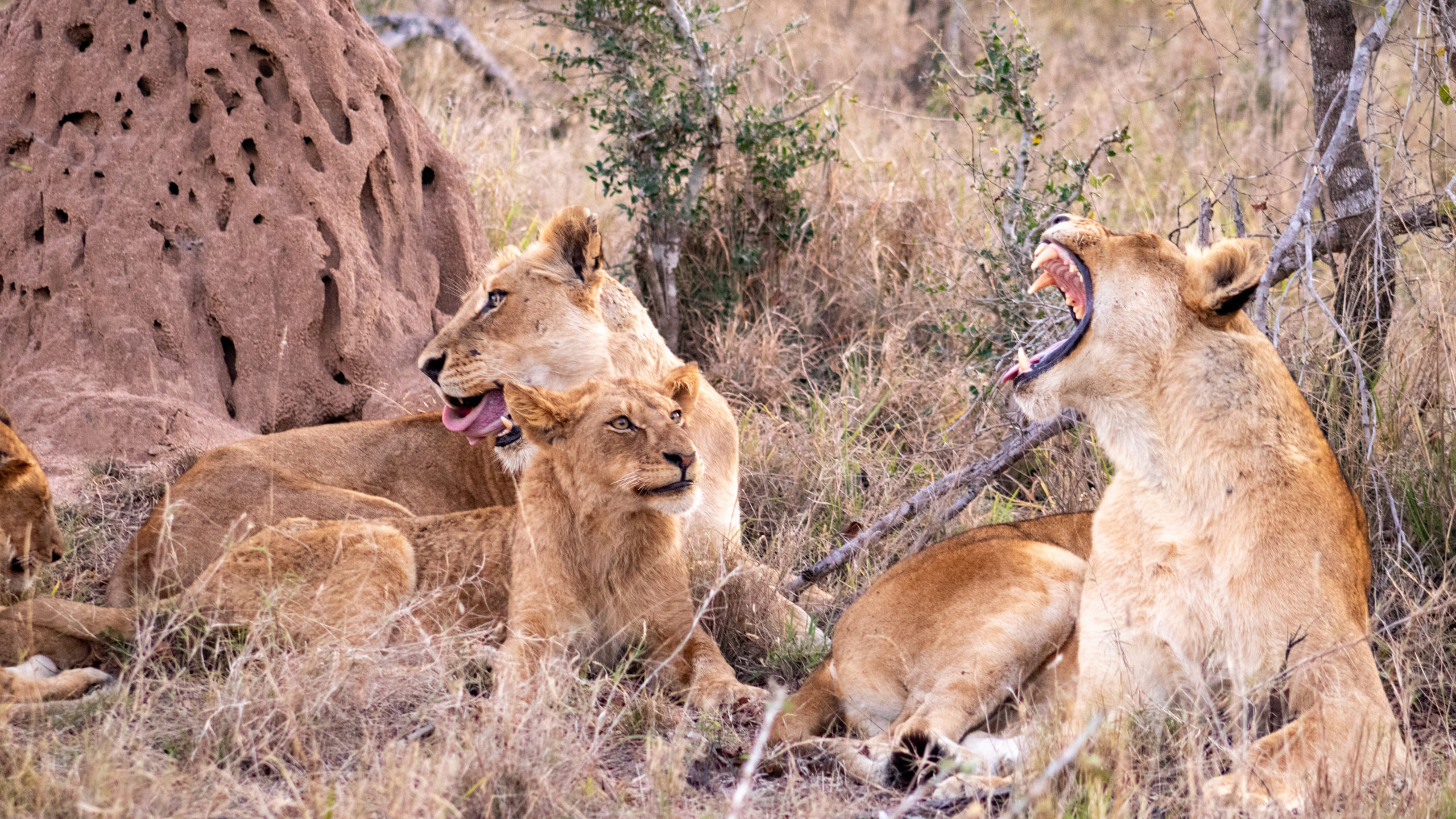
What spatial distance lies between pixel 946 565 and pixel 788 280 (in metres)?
3.83

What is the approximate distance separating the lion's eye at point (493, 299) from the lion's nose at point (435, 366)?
25cm

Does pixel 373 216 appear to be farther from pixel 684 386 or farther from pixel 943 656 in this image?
pixel 943 656

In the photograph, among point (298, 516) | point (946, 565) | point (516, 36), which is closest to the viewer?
point (946, 565)

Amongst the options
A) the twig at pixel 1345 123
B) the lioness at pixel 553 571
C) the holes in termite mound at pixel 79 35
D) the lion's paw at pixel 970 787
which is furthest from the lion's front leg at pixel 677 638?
the holes in termite mound at pixel 79 35

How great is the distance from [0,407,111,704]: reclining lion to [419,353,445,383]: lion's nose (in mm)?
1286

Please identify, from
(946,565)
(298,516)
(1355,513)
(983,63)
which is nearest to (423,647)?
(298,516)

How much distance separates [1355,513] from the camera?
10.5 feet

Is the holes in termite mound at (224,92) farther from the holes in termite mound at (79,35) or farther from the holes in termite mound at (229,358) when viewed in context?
the holes in termite mound at (229,358)

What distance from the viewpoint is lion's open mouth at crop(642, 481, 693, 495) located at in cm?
384

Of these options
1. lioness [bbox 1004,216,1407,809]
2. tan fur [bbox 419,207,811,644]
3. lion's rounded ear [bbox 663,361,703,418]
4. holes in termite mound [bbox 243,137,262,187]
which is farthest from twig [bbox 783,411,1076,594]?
holes in termite mound [bbox 243,137,262,187]

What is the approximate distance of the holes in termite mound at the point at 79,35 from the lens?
18.8 feet

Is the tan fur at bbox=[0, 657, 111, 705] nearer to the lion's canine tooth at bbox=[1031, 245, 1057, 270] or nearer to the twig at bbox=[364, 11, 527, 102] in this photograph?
the lion's canine tooth at bbox=[1031, 245, 1057, 270]

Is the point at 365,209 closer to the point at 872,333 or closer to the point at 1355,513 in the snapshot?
the point at 872,333

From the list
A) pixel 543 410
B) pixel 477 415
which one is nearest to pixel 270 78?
pixel 477 415
